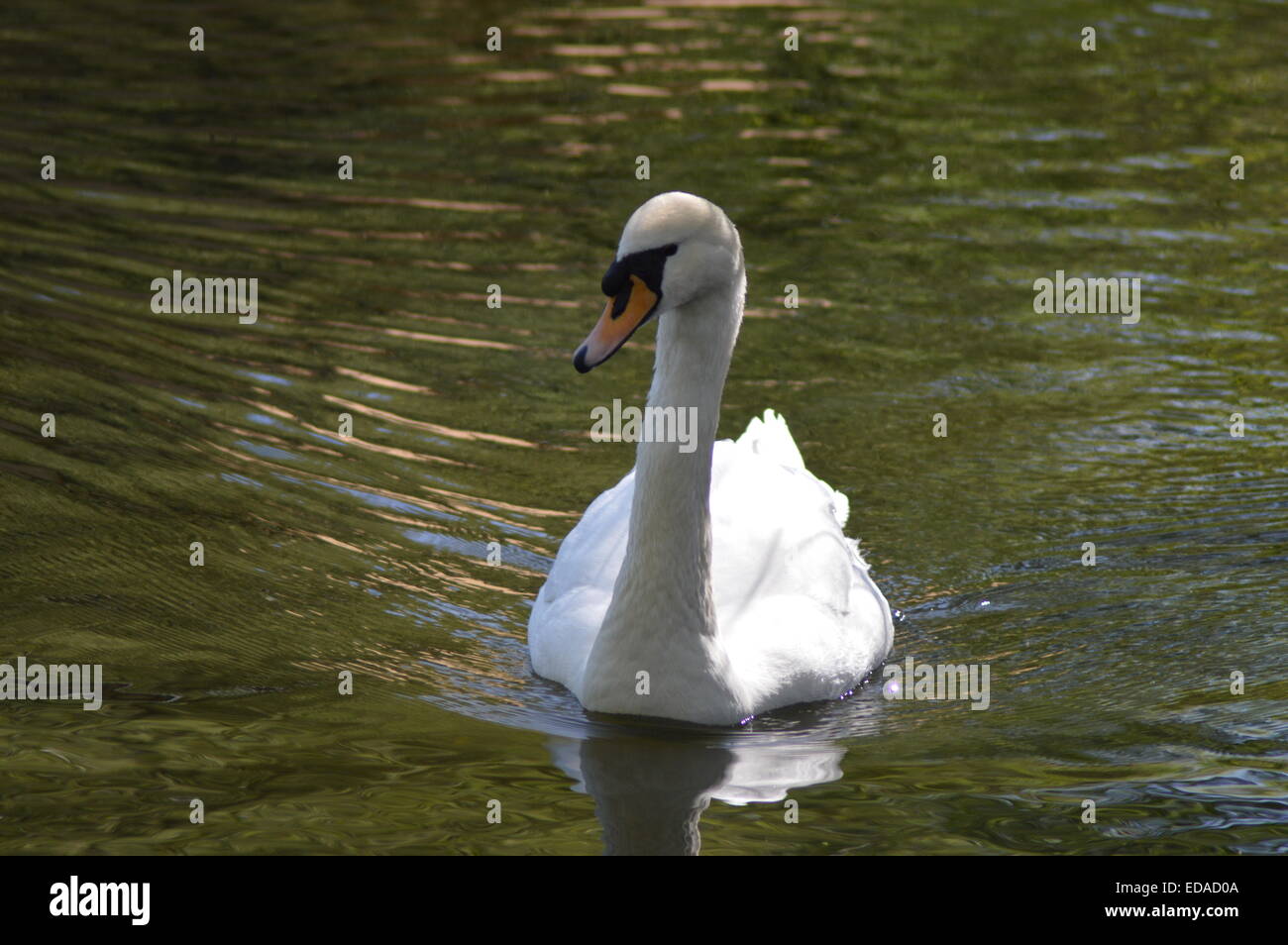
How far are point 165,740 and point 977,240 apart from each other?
29.3 ft

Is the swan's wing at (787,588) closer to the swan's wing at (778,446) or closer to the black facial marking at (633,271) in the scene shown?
the swan's wing at (778,446)

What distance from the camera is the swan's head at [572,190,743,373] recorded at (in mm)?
6363

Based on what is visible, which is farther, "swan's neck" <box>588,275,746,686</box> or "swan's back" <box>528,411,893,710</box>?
"swan's back" <box>528,411,893,710</box>

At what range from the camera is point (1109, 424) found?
10453 mm

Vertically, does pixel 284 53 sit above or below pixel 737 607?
above

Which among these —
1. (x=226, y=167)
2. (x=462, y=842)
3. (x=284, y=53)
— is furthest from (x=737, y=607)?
(x=284, y=53)

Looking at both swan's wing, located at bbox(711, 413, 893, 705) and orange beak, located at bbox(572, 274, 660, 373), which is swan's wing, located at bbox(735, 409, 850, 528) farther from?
orange beak, located at bbox(572, 274, 660, 373)

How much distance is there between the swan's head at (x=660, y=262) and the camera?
6363 mm

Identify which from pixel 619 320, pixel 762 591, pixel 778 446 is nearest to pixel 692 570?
pixel 762 591

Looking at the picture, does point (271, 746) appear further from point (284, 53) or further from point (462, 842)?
point (284, 53)

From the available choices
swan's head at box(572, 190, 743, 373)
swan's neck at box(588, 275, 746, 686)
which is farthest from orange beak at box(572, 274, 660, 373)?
swan's neck at box(588, 275, 746, 686)

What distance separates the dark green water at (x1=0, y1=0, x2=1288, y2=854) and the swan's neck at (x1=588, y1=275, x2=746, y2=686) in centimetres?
37

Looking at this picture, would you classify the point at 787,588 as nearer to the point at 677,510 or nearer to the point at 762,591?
the point at 762,591

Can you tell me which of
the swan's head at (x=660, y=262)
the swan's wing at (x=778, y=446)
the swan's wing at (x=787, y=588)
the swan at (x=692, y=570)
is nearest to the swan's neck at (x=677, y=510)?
the swan at (x=692, y=570)
